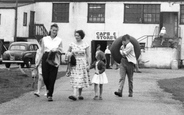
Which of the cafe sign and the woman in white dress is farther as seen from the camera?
the cafe sign

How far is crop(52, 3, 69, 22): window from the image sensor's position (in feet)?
144

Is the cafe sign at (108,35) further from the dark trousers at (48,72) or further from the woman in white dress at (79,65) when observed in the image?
the dark trousers at (48,72)

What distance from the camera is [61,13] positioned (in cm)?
4400

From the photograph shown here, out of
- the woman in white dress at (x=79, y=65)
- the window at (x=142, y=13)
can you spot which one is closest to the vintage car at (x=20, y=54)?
the window at (x=142, y=13)

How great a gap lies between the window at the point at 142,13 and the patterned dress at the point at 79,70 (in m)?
29.6

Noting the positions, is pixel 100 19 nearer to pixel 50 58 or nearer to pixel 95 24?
pixel 95 24

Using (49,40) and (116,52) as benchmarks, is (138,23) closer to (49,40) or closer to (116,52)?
(116,52)

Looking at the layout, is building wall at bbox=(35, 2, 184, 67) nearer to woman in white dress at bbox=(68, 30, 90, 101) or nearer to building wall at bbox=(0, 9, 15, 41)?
building wall at bbox=(0, 9, 15, 41)

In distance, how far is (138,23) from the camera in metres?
42.5

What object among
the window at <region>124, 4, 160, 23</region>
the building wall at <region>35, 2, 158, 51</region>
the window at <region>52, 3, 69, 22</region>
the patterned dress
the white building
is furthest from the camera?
the window at <region>52, 3, 69, 22</region>

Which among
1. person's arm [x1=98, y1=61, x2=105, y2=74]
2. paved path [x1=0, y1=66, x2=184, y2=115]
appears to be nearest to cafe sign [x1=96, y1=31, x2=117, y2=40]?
paved path [x1=0, y1=66, x2=184, y2=115]

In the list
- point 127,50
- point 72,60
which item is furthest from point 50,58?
point 127,50

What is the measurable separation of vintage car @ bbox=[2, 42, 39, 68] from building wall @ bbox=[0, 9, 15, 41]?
8.62 meters

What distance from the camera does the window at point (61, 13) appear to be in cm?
4391
